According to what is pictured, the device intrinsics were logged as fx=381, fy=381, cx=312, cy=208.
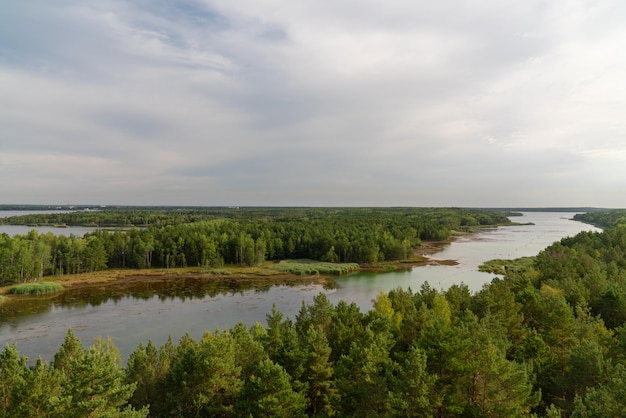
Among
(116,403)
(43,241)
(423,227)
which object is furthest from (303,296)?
(423,227)

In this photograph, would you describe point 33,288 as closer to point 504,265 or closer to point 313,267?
point 313,267

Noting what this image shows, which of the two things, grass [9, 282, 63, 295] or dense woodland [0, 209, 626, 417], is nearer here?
dense woodland [0, 209, 626, 417]

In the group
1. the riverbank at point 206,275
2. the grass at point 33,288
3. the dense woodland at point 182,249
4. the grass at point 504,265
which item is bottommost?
the riverbank at point 206,275

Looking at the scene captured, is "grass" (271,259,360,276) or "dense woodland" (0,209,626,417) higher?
"dense woodland" (0,209,626,417)

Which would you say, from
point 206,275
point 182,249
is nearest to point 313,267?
point 206,275

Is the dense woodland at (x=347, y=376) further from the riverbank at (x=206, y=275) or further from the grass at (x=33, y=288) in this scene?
the riverbank at (x=206, y=275)

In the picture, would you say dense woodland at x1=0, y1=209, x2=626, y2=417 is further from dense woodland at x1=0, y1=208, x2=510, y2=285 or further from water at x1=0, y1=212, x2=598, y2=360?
dense woodland at x1=0, y1=208, x2=510, y2=285

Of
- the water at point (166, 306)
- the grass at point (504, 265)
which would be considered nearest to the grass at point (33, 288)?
the water at point (166, 306)

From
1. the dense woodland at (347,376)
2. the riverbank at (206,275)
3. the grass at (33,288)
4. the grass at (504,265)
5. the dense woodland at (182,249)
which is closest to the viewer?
the dense woodland at (347,376)

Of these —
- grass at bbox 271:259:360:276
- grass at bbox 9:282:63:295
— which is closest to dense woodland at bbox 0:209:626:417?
grass at bbox 9:282:63:295
